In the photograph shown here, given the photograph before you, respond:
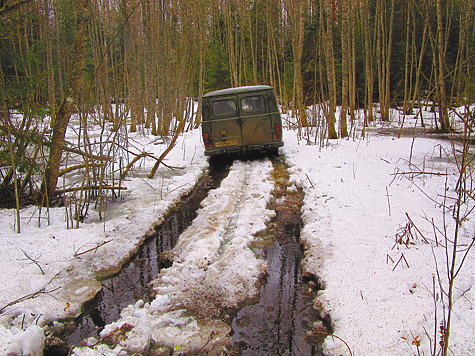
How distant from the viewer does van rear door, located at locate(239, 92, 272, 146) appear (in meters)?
9.02

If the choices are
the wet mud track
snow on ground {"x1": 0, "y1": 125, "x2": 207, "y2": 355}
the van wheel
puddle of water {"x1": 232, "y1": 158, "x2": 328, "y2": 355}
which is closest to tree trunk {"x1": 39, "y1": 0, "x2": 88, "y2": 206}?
snow on ground {"x1": 0, "y1": 125, "x2": 207, "y2": 355}

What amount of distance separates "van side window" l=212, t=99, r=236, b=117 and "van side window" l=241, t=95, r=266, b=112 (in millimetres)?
297

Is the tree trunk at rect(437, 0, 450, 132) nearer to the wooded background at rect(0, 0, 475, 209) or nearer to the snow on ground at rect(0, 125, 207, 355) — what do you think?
the wooded background at rect(0, 0, 475, 209)

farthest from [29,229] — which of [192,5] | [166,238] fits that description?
[192,5]

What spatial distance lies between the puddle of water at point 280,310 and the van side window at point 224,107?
526 cm

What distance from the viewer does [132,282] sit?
3510 mm

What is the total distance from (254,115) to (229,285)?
21.4 feet

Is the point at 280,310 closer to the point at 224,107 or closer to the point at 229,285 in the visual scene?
the point at 229,285

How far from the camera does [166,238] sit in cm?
466

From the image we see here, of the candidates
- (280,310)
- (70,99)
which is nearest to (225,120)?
(70,99)

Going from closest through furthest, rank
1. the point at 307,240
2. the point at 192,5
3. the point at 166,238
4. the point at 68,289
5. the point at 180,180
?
the point at 68,289 < the point at 307,240 < the point at 166,238 < the point at 180,180 < the point at 192,5

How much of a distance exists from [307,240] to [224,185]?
305 centimetres

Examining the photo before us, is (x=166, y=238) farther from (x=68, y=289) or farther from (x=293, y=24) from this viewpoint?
(x=293, y=24)

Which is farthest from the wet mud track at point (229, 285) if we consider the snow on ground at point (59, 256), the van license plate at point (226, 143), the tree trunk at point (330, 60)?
the tree trunk at point (330, 60)
